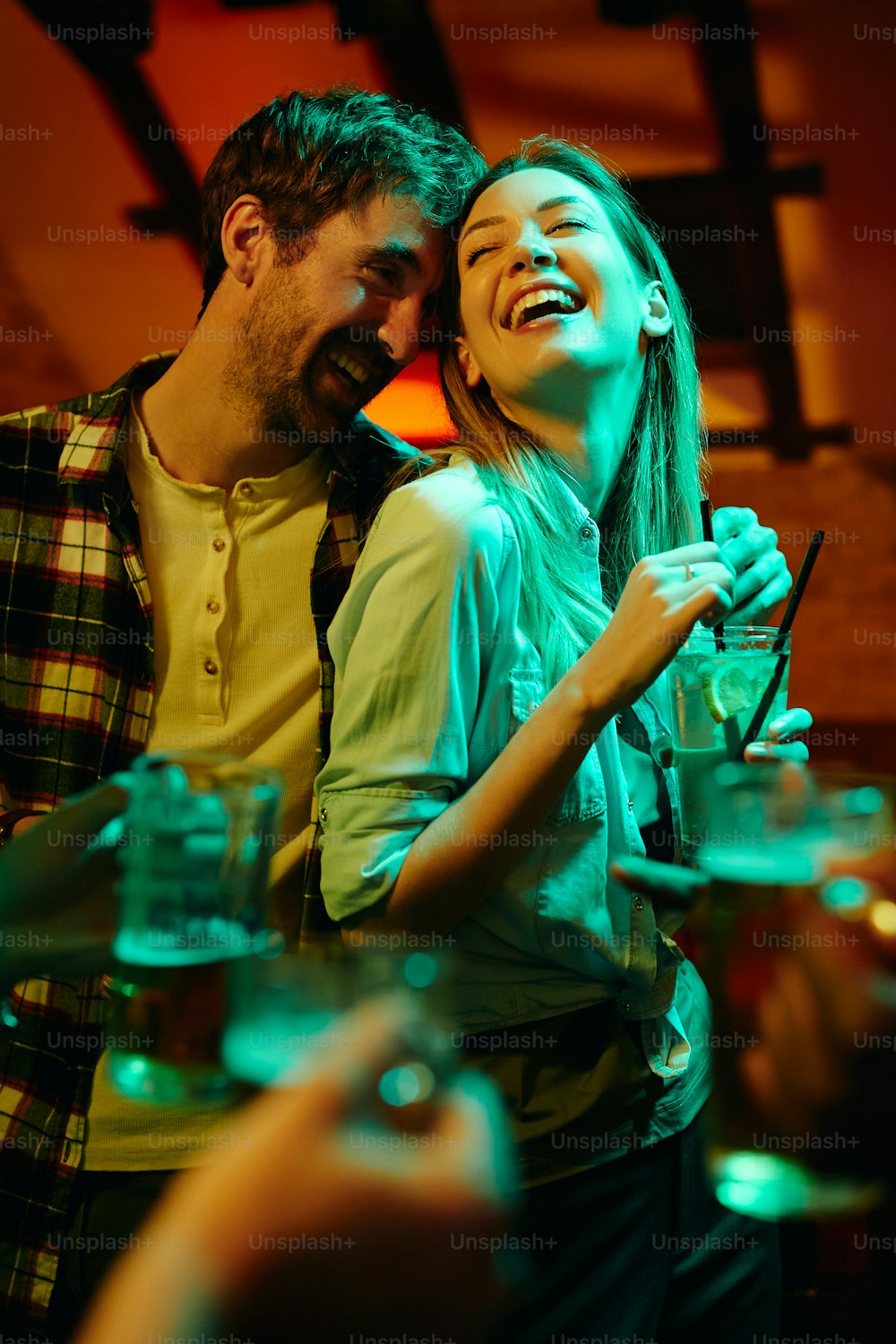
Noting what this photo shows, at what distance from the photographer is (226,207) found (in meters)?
1.95

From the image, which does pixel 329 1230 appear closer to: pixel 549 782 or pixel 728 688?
pixel 549 782

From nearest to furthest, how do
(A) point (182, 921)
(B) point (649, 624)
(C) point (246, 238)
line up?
(A) point (182, 921) → (B) point (649, 624) → (C) point (246, 238)

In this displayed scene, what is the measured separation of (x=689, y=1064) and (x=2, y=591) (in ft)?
3.96

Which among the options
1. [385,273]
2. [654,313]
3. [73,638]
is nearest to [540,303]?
[654,313]

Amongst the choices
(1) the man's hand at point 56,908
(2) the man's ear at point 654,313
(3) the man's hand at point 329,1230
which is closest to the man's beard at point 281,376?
(2) the man's ear at point 654,313

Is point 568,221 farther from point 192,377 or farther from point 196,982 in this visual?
point 196,982

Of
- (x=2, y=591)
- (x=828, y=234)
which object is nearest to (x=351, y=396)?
(x=2, y=591)

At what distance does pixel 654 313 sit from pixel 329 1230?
4.53 ft

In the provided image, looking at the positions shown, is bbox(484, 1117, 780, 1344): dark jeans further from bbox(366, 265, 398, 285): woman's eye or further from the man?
bbox(366, 265, 398, 285): woman's eye

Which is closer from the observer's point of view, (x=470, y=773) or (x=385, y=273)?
(x=470, y=773)

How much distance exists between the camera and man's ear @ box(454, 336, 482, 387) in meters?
1.56

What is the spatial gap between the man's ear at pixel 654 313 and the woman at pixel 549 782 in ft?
0.26

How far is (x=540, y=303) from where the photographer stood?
55.7 inches

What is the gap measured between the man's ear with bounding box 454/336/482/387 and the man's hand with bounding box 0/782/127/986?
0.96 meters
